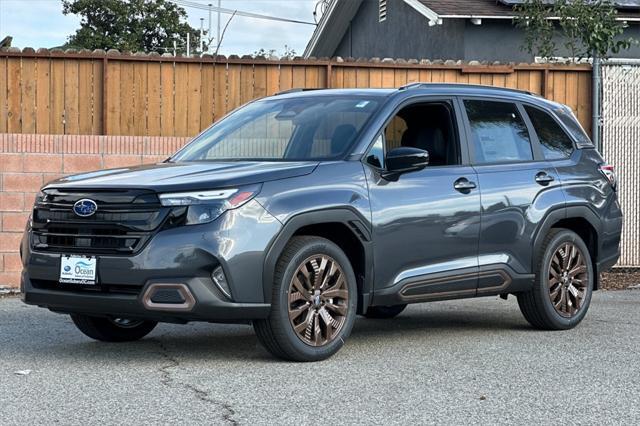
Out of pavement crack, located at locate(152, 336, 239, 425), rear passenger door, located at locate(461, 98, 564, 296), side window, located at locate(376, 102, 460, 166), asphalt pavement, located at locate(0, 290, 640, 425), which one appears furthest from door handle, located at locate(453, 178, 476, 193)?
pavement crack, located at locate(152, 336, 239, 425)

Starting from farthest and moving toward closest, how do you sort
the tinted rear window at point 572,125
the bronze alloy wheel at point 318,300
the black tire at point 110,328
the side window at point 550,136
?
the tinted rear window at point 572,125, the side window at point 550,136, the black tire at point 110,328, the bronze alloy wheel at point 318,300

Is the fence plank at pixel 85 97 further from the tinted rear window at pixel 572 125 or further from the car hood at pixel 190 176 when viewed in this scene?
the tinted rear window at pixel 572 125

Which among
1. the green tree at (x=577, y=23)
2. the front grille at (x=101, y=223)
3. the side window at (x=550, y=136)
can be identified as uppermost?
the green tree at (x=577, y=23)

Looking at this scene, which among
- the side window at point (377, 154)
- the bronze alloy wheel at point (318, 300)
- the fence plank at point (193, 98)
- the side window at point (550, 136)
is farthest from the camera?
the fence plank at point (193, 98)

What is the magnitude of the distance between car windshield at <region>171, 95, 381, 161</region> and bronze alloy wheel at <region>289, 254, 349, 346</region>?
805 mm

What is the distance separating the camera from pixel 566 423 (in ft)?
20.3

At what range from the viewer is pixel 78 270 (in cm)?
749

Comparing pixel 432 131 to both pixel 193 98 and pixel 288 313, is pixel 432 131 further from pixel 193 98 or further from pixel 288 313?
pixel 193 98

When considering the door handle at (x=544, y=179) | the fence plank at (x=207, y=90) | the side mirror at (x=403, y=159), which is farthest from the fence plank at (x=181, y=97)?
the side mirror at (x=403, y=159)

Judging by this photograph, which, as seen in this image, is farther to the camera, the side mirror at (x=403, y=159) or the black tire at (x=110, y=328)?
the black tire at (x=110, y=328)

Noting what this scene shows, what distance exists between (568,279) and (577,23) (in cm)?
765

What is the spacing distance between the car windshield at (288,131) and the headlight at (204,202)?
99 centimetres

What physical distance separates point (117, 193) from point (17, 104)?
20.2ft

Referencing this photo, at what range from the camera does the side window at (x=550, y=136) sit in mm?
9828
